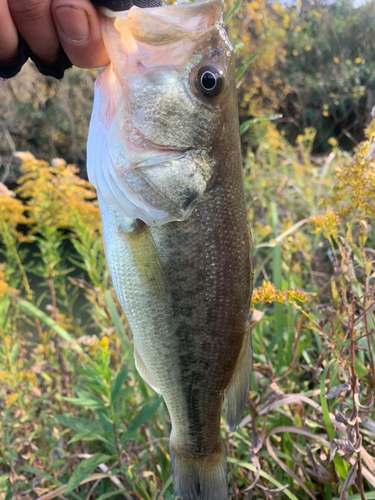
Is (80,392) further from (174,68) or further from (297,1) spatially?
(297,1)

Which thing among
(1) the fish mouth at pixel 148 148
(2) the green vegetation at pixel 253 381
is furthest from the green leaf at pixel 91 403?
(1) the fish mouth at pixel 148 148

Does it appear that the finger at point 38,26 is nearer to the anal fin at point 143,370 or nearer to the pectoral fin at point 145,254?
the pectoral fin at point 145,254

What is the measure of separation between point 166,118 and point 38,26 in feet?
1.49

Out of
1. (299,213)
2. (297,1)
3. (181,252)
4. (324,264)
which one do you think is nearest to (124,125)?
(181,252)

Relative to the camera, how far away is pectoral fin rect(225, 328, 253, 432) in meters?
1.16

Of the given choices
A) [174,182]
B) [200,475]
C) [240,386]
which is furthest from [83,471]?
[174,182]

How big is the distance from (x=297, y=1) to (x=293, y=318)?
9.74 m

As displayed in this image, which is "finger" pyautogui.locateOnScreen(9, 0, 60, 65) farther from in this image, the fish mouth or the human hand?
the fish mouth

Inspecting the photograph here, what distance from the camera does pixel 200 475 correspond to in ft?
3.95

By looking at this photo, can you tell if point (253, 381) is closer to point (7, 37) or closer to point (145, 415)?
point (145, 415)

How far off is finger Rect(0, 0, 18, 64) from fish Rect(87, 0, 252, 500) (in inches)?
10.2

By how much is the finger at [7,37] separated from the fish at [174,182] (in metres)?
0.26

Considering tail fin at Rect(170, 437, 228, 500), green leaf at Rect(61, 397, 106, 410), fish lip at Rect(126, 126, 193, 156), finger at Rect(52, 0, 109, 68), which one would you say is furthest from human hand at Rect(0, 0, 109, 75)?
tail fin at Rect(170, 437, 228, 500)

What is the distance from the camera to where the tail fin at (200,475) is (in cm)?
119
